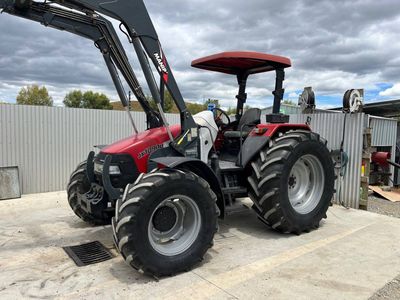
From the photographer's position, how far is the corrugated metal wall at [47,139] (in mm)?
7992

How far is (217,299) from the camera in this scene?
126 inches

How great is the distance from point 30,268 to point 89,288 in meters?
0.92

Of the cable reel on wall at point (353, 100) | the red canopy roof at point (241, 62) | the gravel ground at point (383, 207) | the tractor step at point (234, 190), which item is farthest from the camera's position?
the gravel ground at point (383, 207)

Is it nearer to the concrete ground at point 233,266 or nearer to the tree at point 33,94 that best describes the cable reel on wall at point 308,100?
the concrete ground at point 233,266

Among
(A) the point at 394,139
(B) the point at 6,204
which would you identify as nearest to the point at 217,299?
(B) the point at 6,204

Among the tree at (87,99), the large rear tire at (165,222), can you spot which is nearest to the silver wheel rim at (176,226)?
the large rear tire at (165,222)

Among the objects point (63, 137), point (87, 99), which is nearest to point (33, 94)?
point (87, 99)

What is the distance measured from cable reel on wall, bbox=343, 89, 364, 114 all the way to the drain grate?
5229 millimetres

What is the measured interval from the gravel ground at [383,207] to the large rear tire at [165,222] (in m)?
4.93

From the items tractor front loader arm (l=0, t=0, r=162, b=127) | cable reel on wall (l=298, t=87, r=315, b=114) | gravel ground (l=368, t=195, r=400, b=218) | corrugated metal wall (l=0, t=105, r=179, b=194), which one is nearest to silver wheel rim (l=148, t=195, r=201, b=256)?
tractor front loader arm (l=0, t=0, r=162, b=127)

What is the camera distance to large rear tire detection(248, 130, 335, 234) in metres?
4.75

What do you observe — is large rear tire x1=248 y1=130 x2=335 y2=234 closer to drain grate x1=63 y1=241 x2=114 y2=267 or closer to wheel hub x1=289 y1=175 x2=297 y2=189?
wheel hub x1=289 y1=175 x2=297 y2=189

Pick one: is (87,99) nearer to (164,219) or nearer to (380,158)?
(380,158)

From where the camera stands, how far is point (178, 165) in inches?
160
